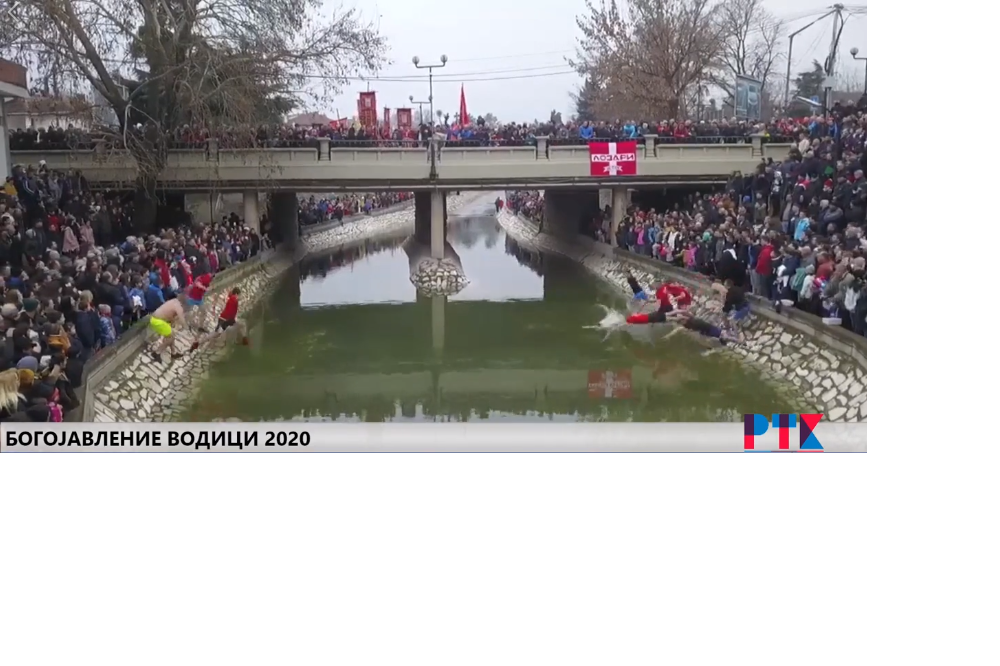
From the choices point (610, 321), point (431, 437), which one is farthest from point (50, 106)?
point (610, 321)

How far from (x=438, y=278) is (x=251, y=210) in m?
2.70

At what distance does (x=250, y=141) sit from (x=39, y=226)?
2595mm

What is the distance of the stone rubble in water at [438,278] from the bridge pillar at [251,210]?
87.3 inches

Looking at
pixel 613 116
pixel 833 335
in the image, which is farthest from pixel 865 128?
pixel 613 116

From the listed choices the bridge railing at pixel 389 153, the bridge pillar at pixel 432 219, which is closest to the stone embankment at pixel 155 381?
the bridge railing at pixel 389 153

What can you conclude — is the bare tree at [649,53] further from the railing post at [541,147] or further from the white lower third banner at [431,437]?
the white lower third banner at [431,437]

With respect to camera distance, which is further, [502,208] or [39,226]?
[502,208]

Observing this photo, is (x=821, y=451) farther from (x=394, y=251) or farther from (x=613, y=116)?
(x=394, y=251)

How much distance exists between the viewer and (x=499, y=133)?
1124 centimetres

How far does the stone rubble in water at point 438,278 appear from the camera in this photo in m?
10.6

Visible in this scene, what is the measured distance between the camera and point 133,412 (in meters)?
8.04

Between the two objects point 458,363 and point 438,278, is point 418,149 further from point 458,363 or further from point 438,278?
point 458,363

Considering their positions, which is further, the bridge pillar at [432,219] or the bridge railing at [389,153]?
the bridge pillar at [432,219]

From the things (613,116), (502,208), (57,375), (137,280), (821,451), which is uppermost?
(613,116)
